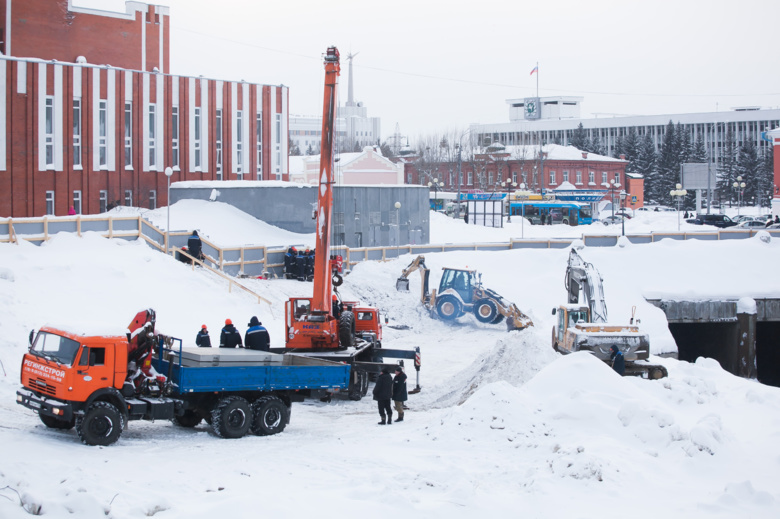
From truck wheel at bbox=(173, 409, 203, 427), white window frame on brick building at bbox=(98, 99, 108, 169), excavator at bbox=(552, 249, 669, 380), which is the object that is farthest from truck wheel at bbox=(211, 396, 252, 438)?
white window frame on brick building at bbox=(98, 99, 108, 169)

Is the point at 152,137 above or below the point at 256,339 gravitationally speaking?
above

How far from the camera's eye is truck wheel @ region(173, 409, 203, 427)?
49.8 ft

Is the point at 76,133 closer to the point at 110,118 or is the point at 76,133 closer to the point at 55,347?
the point at 110,118

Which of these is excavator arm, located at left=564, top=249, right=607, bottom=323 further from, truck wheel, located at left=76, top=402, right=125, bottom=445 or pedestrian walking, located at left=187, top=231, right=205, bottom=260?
truck wheel, located at left=76, top=402, right=125, bottom=445

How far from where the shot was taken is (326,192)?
2022 centimetres

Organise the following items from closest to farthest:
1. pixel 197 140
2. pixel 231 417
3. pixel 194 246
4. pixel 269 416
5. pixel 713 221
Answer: pixel 231 417, pixel 269 416, pixel 194 246, pixel 197 140, pixel 713 221

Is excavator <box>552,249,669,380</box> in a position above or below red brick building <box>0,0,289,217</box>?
below

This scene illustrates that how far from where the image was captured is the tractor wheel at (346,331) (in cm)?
2031

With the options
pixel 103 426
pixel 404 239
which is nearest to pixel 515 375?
pixel 103 426

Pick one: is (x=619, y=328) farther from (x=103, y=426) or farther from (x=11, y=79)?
(x=11, y=79)

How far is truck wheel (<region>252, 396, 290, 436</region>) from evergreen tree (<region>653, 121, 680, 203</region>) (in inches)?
3551

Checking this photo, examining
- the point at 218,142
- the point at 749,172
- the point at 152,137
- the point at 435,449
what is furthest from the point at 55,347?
the point at 749,172

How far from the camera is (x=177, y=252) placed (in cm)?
2941

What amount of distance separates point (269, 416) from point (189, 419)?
1594 mm
